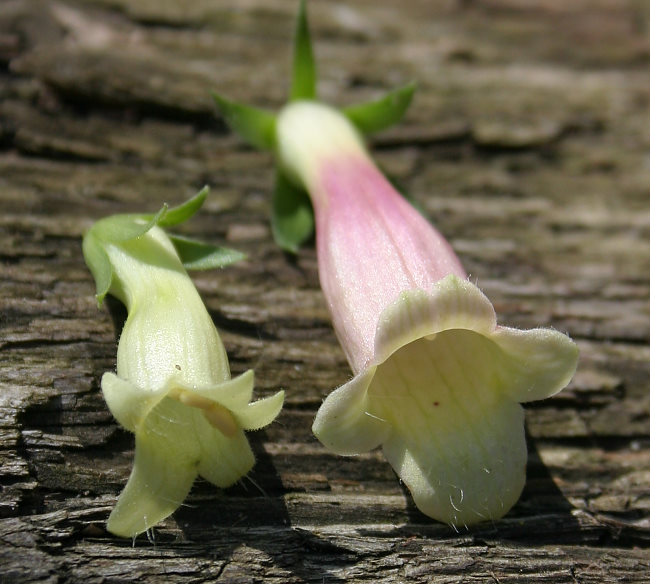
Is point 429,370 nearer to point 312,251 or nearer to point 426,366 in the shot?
point 426,366

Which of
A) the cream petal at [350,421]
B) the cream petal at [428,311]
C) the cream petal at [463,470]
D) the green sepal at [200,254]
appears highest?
the green sepal at [200,254]

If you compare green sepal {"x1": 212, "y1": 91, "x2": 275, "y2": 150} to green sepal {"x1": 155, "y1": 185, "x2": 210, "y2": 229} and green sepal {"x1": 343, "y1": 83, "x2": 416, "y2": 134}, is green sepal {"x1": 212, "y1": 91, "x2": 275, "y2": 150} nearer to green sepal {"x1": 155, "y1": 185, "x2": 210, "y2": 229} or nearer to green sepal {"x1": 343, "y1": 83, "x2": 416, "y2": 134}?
green sepal {"x1": 343, "y1": 83, "x2": 416, "y2": 134}

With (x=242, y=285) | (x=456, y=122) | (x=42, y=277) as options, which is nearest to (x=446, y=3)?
(x=456, y=122)

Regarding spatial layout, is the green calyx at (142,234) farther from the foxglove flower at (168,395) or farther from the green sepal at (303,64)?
the green sepal at (303,64)

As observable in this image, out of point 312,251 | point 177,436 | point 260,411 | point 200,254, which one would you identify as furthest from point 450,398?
point 312,251

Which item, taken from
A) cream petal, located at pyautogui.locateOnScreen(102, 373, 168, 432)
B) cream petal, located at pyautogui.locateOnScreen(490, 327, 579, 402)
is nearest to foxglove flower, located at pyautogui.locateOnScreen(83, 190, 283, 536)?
cream petal, located at pyautogui.locateOnScreen(102, 373, 168, 432)

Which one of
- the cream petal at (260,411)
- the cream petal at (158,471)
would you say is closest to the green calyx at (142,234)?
the cream petal at (158,471)
